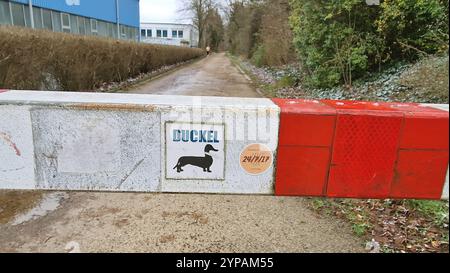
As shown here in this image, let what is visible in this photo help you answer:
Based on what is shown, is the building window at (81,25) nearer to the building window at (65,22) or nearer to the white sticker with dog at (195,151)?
the building window at (65,22)

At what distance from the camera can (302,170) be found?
2.62 metres

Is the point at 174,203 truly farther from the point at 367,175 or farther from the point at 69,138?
the point at 367,175

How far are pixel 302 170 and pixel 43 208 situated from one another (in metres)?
2.81

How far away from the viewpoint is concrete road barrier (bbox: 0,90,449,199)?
247 centimetres

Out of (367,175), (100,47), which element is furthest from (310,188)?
(100,47)

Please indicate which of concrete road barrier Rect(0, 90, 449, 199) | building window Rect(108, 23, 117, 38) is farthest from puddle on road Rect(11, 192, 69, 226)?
building window Rect(108, 23, 117, 38)

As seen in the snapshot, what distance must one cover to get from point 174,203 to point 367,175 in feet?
7.06

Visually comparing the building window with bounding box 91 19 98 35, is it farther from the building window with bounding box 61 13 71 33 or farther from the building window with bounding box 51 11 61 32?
the building window with bounding box 51 11 61 32

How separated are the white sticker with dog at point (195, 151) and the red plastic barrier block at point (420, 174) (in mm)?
1345

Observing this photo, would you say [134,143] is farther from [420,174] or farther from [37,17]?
[37,17]

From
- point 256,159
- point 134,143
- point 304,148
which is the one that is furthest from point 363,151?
point 134,143

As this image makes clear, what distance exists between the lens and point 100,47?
456 inches

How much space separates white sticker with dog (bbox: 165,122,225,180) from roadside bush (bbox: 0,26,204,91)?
5.75 meters

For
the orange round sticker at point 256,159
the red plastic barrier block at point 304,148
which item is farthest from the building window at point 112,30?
the red plastic barrier block at point 304,148
